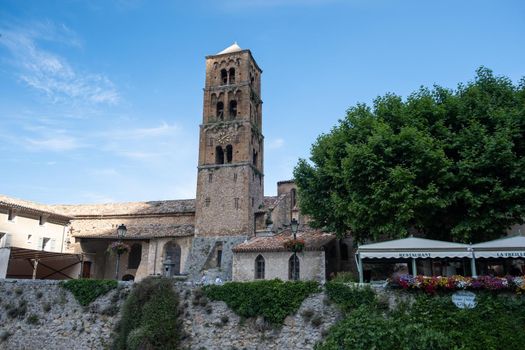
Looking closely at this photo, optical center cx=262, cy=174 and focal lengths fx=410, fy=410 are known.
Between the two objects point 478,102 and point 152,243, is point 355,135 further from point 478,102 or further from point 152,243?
point 152,243

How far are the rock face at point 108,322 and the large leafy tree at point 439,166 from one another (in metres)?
6.10

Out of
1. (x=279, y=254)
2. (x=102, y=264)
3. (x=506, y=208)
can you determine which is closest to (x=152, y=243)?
(x=102, y=264)

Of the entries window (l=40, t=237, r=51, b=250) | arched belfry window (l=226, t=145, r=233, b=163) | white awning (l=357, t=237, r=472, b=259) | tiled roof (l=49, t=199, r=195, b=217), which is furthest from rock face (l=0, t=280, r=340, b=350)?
arched belfry window (l=226, t=145, r=233, b=163)

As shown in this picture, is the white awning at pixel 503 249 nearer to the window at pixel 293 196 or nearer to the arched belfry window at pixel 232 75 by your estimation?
the window at pixel 293 196

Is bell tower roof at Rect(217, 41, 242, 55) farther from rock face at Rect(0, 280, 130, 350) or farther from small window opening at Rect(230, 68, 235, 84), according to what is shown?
rock face at Rect(0, 280, 130, 350)

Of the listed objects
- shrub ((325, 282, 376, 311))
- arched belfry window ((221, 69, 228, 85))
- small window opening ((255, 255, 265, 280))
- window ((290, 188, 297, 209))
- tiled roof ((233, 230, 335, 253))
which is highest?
arched belfry window ((221, 69, 228, 85))

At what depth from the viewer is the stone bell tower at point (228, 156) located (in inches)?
1487

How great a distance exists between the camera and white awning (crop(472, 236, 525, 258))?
16875 millimetres

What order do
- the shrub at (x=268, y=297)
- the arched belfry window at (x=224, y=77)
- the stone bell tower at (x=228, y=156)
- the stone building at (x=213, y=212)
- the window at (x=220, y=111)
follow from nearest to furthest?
the shrub at (x=268, y=297) → the stone building at (x=213, y=212) → the stone bell tower at (x=228, y=156) → the window at (x=220, y=111) → the arched belfry window at (x=224, y=77)

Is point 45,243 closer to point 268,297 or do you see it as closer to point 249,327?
point 249,327

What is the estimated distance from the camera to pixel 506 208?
20.0m

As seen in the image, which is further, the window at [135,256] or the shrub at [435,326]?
the window at [135,256]

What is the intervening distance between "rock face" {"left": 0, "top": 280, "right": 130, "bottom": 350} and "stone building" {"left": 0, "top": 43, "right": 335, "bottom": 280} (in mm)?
8429

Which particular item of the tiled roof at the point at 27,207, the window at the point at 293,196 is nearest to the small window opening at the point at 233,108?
the window at the point at 293,196
